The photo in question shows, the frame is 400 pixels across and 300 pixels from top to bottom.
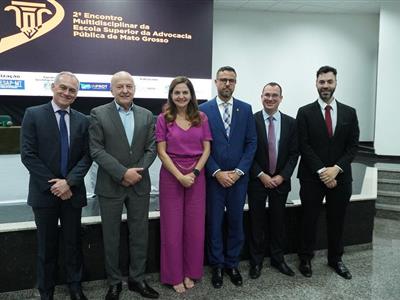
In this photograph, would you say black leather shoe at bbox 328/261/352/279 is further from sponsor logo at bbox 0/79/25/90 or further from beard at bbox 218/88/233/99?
sponsor logo at bbox 0/79/25/90

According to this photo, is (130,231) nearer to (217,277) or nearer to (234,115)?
(217,277)

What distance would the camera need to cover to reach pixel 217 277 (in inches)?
102

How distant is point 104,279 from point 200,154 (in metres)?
1.17

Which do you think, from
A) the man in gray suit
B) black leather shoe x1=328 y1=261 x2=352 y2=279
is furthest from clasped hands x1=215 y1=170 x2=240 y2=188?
black leather shoe x1=328 y1=261 x2=352 y2=279

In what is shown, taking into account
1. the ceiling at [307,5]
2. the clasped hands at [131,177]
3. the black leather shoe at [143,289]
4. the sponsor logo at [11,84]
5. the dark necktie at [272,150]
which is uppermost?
the ceiling at [307,5]

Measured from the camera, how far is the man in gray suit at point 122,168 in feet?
7.31

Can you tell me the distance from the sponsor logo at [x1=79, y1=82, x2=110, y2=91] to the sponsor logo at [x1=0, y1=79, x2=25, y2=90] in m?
0.76

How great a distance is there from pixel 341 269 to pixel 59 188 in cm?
219

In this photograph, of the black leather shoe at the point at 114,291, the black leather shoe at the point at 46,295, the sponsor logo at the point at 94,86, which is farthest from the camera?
the sponsor logo at the point at 94,86

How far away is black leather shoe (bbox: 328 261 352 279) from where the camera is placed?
272cm

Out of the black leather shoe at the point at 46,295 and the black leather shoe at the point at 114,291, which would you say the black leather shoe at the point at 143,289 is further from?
the black leather shoe at the point at 46,295

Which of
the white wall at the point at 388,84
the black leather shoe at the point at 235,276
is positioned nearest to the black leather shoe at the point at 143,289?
the black leather shoe at the point at 235,276

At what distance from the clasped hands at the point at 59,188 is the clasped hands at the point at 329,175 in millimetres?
1788

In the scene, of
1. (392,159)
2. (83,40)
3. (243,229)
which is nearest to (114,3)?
(83,40)
